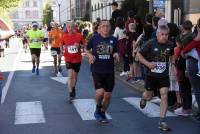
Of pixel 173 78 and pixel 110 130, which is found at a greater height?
pixel 173 78

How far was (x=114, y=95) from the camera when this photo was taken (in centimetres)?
1276

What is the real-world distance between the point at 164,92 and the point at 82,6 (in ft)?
224

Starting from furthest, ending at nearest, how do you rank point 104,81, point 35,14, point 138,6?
point 35,14
point 138,6
point 104,81

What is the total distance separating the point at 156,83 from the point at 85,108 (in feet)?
8.01

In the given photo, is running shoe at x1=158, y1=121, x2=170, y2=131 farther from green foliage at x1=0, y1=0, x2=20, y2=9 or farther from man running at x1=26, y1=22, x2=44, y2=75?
green foliage at x1=0, y1=0, x2=20, y2=9

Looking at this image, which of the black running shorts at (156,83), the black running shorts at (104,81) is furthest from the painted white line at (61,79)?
the black running shorts at (156,83)

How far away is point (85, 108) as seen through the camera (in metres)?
10.7

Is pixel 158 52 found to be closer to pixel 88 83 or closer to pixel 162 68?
pixel 162 68

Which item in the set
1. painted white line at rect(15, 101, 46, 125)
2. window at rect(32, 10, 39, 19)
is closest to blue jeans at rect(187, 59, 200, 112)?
painted white line at rect(15, 101, 46, 125)

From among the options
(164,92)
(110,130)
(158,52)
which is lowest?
(110,130)

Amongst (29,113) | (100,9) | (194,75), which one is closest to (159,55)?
(194,75)

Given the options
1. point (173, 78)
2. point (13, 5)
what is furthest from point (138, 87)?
point (13, 5)

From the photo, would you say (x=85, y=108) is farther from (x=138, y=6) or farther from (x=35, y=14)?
(x=35, y=14)

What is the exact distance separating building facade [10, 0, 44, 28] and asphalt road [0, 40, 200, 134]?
166391 mm
